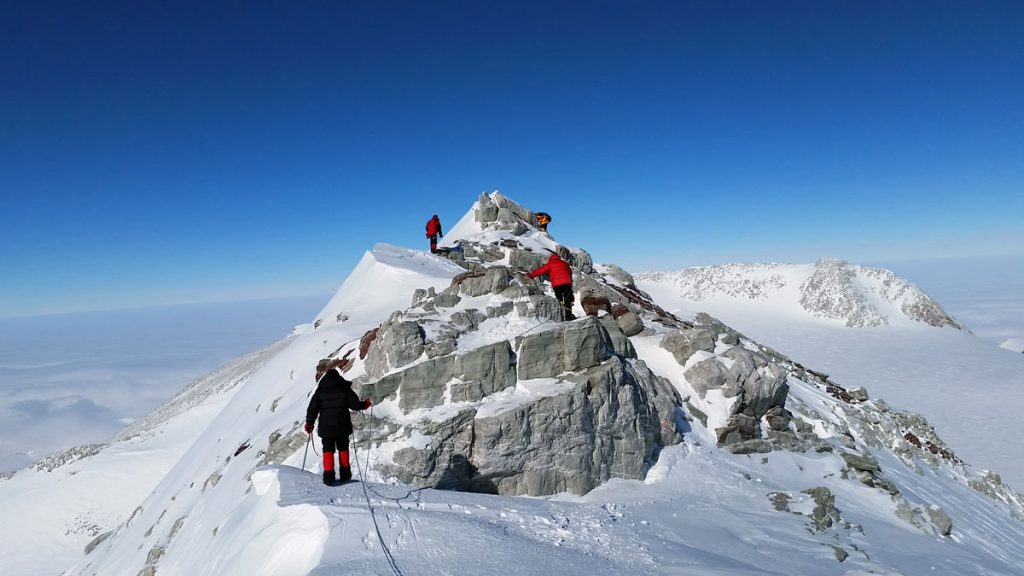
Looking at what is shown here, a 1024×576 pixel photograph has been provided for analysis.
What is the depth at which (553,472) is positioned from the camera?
1447 cm

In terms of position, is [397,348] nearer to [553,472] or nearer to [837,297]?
[553,472]

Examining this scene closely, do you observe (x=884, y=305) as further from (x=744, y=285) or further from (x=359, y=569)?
(x=359, y=569)

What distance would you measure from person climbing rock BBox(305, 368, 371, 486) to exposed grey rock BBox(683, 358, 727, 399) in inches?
573

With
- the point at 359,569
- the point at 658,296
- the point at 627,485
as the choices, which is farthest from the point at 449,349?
the point at 658,296

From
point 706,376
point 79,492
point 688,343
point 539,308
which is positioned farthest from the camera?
point 79,492

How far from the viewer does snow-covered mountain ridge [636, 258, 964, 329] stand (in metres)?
75.3

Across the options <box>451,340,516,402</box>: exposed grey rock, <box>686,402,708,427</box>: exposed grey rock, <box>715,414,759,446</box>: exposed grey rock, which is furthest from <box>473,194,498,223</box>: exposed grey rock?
<box>715,414,759,446</box>: exposed grey rock

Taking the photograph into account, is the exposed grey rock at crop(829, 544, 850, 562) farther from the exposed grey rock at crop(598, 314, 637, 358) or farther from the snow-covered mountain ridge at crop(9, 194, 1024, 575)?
the exposed grey rock at crop(598, 314, 637, 358)

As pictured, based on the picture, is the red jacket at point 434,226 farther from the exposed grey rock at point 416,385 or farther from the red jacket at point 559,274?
the exposed grey rock at point 416,385

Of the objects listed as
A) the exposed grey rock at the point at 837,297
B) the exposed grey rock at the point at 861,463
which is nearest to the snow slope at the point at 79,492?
the exposed grey rock at the point at 861,463

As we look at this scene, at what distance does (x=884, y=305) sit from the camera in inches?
3071

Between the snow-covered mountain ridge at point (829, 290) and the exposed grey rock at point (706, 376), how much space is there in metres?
71.2

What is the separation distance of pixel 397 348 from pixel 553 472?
6539 mm

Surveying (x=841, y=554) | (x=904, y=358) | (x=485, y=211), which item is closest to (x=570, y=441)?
(x=841, y=554)
